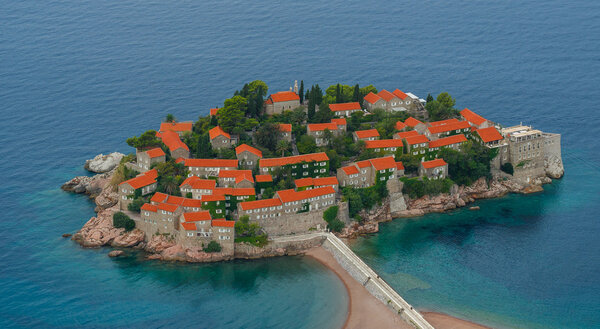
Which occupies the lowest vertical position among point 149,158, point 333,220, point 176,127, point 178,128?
point 333,220

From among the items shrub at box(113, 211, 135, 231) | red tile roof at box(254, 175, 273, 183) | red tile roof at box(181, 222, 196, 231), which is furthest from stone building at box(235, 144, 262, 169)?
shrub at box(113, 211, 135, 231)

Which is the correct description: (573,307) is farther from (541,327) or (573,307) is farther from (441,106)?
(441,106)

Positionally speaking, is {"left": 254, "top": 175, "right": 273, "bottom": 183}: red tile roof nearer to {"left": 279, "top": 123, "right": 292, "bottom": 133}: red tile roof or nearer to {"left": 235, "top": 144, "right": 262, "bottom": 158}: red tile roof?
{"left": 235, "top": 144, "right": 262, "bottom": 158}: red tile roof

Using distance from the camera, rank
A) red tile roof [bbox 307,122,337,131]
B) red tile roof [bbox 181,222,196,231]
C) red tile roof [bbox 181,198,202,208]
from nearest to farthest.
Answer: red tile roof [bbox 181,222,196,231] < red tile roof [bbox 181,198,202,208] < red tile roof [bbox 307,122,337,131]

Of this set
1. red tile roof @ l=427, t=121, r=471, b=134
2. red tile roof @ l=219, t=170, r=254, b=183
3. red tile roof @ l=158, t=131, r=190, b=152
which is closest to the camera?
red tile roof @ l=219, t=170, r=254, b=183

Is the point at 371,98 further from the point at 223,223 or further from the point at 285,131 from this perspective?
the point at 223,223

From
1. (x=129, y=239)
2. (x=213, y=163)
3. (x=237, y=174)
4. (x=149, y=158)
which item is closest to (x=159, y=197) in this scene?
(x=129, y=239)
